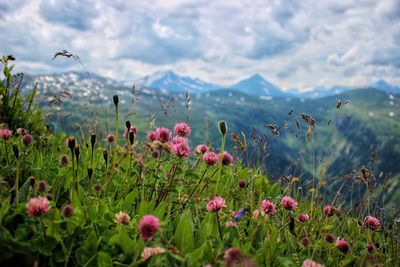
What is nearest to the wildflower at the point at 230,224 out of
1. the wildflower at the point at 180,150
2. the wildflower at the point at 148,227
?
the wildflower at the point at 180,150

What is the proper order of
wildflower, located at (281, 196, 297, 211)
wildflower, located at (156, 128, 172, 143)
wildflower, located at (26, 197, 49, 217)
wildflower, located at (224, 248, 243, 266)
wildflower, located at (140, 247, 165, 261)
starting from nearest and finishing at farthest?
wildflower, located at (224, 248, 243, 266)
wildflower, located at (26, 197, 49, 217)
wildflower, located at (140, 247, 165, 261)
wildflower, located at (281, 196, 297, 211)
wildflower, located at (156, 128, 172, 143)

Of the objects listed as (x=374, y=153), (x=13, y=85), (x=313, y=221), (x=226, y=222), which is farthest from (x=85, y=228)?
(x=13, y=85)

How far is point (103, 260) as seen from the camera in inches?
115

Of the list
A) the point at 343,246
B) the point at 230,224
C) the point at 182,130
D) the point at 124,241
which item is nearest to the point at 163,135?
the point at 182,130

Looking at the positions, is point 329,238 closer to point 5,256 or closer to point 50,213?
point 50,213

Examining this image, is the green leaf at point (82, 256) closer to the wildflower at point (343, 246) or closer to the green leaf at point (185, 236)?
the green leaf at point (185, 236)

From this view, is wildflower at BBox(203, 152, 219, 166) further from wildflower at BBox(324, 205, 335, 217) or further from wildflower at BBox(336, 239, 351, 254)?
wildflower at BBox(336, 239, 351, 254)

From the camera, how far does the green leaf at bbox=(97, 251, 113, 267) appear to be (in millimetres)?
2914

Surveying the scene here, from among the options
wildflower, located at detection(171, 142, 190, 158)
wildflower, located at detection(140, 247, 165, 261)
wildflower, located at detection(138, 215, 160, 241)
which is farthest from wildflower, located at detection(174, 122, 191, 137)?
wildflower, located at detection(138, 215, 160, 241)

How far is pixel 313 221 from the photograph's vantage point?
525 centimetres

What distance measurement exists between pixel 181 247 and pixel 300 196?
4.15 meters

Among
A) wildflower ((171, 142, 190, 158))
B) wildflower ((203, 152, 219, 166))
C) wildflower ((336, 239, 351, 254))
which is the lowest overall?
wildflower ((336, 239, 351, 254))

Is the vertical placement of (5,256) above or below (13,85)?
below

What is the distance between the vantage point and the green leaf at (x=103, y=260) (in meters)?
2.91
